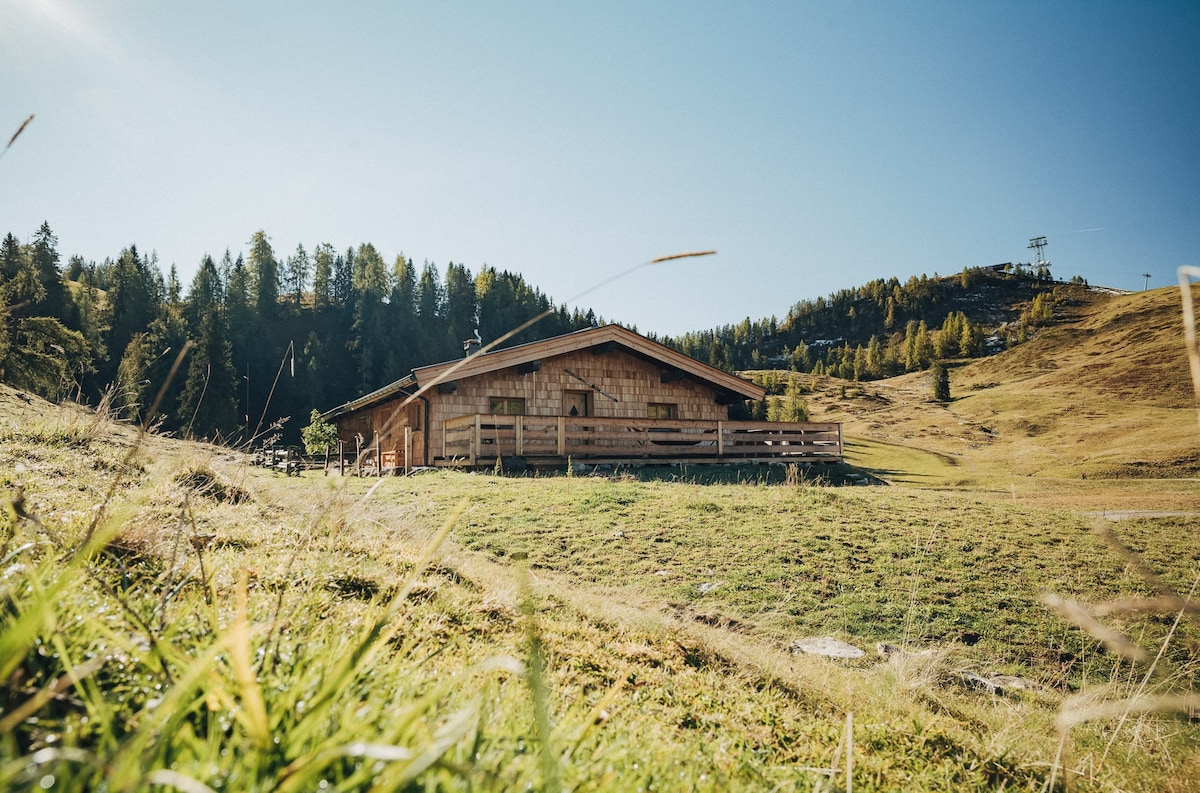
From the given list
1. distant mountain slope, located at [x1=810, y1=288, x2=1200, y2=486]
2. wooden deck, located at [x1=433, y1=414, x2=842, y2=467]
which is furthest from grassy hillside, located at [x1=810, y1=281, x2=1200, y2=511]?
wooden deck, located at [x1=433, y1=414, x2=842, y2=467]

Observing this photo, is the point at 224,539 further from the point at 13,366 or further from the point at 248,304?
the point at 248,304

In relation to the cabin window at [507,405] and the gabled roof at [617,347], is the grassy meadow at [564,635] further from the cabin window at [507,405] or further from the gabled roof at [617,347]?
the cabin window at [507,405]

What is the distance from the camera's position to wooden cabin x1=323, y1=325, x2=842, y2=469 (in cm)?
1678

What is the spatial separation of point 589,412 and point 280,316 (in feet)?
259

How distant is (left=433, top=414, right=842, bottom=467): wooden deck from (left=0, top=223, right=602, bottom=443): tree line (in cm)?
3153

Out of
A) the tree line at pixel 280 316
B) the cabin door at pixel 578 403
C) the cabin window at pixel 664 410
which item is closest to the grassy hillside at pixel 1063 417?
the cabin window at pixel 664 410

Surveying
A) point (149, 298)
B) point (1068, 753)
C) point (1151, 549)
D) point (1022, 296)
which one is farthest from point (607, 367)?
point (1022, 296)

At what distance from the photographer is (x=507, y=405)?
757 inches

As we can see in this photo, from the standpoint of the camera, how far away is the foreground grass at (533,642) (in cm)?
88

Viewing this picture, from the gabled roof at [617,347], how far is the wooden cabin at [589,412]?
4 cm

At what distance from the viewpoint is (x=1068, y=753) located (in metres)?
2.42

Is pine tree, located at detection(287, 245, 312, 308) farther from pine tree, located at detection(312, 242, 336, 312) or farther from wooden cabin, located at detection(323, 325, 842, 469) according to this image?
wooden cabin, located at detection(323, 325, 842, 469)

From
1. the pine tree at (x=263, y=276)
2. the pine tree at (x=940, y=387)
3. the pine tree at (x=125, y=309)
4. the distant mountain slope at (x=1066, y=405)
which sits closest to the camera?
the distant mountain slope at (x=1066, y=405)

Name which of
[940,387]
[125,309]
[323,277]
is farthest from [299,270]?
[940,387]
